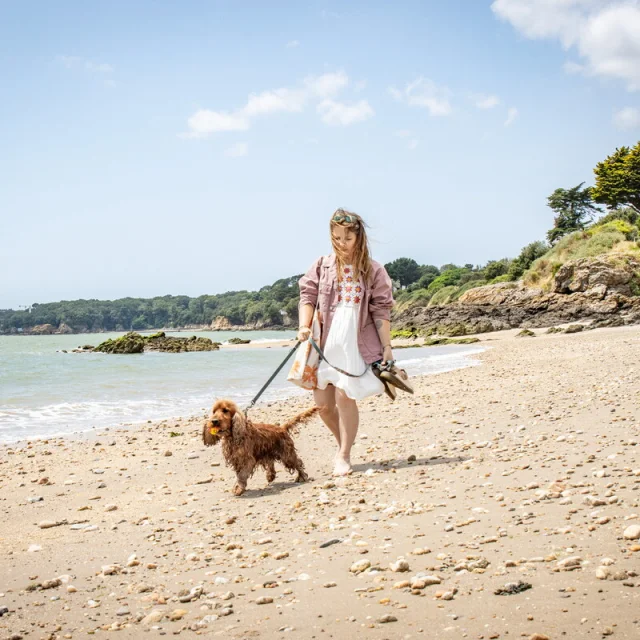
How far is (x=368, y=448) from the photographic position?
6961mm

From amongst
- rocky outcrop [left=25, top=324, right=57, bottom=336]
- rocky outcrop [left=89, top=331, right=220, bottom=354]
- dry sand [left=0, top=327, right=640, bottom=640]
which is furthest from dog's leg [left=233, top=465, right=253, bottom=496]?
rocky outcrop [left=25, top=324, right=57, bottom=336]

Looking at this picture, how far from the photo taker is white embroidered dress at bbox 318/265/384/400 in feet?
18.5

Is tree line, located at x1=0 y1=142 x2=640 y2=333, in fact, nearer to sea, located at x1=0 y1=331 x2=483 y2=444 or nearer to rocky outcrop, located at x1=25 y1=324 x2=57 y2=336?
rocky outcrop, located at x1=25 y1=324 x2=57 y2=336

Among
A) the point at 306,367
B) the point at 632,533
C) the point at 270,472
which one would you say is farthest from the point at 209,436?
the point at 632,533

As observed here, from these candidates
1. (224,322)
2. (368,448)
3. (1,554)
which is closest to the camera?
(1,554)

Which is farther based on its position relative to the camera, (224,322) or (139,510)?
(224,322)

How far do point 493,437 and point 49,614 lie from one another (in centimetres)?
446

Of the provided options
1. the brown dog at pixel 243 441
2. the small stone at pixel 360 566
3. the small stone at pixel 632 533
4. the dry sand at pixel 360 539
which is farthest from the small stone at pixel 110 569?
the small stone at pixel 632 533

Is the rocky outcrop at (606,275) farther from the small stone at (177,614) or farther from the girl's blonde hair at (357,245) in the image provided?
the small stone at (177,614)

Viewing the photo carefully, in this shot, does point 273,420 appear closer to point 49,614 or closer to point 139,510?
point 139,510

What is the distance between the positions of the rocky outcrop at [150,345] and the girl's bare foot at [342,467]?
117 ft

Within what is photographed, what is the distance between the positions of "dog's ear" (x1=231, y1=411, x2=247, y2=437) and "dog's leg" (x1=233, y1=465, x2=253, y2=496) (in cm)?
30

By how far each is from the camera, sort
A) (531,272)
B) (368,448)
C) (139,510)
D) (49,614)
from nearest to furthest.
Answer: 1. (49,614)
2. (139,510)
3. (368,448)
4. (531,272)

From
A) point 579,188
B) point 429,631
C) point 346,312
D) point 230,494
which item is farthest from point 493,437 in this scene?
point 579,188
